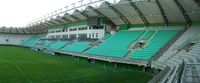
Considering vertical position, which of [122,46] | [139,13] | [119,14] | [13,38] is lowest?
[122,46]

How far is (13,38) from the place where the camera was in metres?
72.3

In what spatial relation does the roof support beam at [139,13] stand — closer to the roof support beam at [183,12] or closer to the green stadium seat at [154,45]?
the green stadium seat at [154,45]

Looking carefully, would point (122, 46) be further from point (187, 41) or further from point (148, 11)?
point (187, 41)

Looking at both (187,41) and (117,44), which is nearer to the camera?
(187,41)

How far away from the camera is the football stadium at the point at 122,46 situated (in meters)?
18.0

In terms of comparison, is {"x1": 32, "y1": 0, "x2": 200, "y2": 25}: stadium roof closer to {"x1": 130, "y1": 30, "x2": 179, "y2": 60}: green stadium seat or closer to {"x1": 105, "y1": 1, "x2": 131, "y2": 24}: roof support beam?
{"x1": 105, "y1": 1, "x2": 131, "y2": 24}: roof support beam

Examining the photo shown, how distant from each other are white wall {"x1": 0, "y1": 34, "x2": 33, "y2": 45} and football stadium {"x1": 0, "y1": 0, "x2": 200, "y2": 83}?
34.8 m

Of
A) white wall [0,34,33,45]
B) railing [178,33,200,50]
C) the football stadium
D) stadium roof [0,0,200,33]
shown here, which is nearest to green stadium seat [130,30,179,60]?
the football stadium

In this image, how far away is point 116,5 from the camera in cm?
2803

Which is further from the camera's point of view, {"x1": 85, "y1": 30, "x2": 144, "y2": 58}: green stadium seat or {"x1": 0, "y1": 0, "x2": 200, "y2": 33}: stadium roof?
{"x1": 85, "y1": 30, "x2": 144, "y2": 58}: green stadium seat

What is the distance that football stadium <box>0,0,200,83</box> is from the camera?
18.0 m

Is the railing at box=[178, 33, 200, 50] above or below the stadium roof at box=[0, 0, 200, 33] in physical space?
below

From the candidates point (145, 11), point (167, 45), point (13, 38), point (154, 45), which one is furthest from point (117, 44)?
point (13, 38)

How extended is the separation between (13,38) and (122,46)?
5200 centimetres
